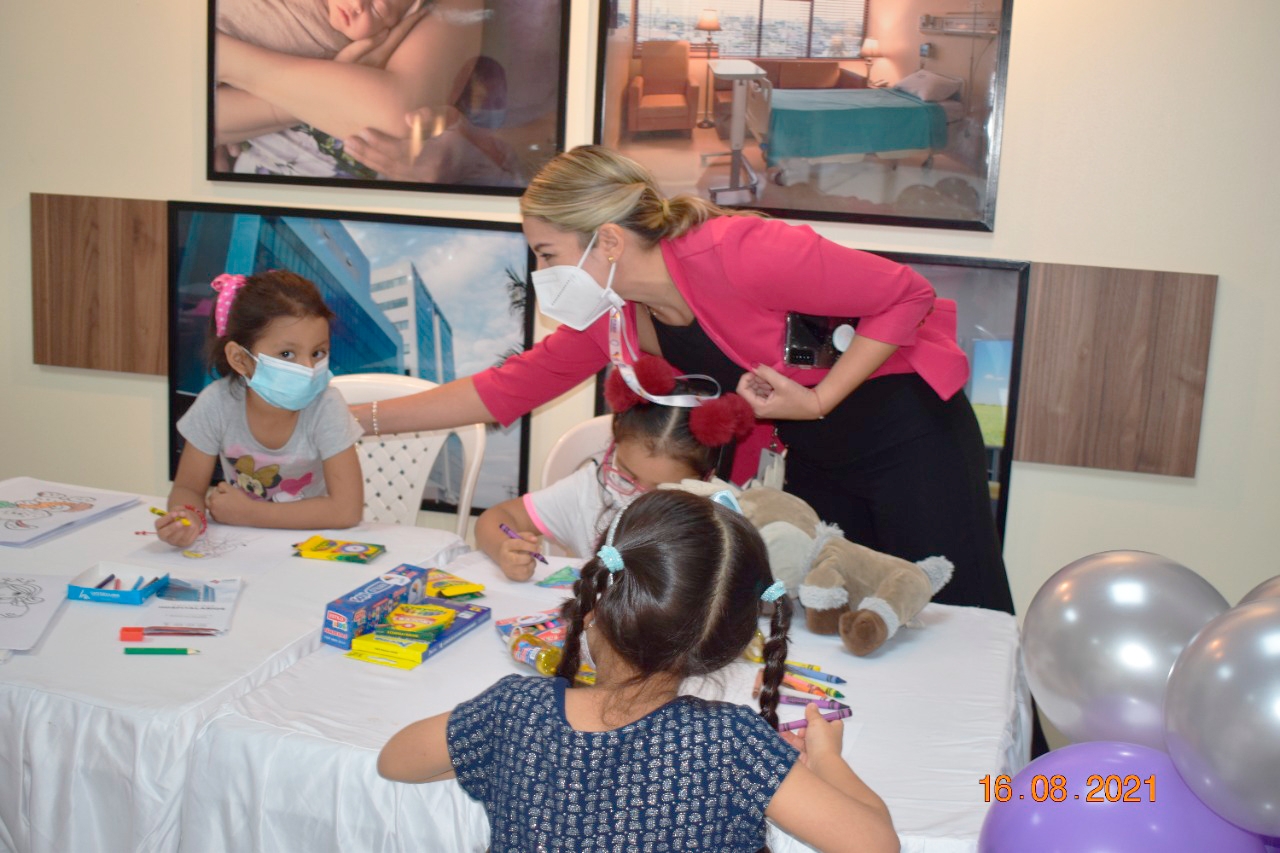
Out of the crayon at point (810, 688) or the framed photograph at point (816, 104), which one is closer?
the crayon at point (810, 688)

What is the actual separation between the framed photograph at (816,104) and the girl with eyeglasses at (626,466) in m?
0.99

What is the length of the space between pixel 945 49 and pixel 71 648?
233cm

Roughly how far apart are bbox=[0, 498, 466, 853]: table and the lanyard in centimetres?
71

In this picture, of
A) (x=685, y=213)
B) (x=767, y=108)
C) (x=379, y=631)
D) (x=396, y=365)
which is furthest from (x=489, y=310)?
(x=379, y=631)

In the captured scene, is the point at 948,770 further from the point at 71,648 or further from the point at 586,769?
the point at 71,648

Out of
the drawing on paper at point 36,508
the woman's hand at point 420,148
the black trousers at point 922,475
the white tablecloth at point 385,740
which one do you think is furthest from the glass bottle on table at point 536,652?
the woman's hand at point 420,148

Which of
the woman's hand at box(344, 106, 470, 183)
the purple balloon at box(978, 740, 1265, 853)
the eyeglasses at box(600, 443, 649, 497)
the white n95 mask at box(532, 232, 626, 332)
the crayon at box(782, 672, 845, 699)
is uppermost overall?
the woman's hand at box(344, 106, 470, 183)

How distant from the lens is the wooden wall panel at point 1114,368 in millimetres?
2738

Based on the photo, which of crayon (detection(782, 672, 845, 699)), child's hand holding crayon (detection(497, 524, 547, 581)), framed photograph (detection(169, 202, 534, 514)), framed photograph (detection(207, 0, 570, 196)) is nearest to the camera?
crayon (detection(782, 672, 845, 699))

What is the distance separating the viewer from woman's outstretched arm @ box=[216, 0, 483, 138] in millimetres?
3064

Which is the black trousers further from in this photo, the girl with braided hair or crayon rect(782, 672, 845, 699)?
the girl with braided hair

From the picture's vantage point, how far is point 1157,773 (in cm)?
113

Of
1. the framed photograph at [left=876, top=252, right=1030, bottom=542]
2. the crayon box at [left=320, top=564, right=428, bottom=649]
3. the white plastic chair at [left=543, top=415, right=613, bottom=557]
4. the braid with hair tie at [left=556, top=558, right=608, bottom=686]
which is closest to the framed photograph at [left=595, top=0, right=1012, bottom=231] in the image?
the framed photograph at [left=876, top=252, right=1030, bottom=542]

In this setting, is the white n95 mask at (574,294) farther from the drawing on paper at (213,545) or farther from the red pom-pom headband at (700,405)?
the drawing on paper at (213,545)
